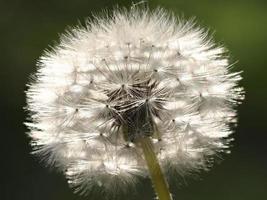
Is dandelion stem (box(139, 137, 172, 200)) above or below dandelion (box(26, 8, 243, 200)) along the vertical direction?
below

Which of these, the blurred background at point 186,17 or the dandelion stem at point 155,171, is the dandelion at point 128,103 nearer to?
the dandelion stem at point 155,171

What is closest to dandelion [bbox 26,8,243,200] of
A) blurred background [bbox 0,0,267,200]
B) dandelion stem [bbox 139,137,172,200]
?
dandelion stem [bbox 139,137,172,200]

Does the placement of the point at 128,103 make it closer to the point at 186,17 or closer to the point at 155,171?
the point at 155,171

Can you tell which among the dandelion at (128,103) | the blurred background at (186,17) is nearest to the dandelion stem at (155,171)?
the dandelion at (128,103)

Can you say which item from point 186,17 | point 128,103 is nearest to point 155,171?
point 128,103

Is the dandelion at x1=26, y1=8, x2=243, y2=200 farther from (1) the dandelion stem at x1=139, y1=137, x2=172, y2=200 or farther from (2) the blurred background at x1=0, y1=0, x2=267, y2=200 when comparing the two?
(2) the blurred background at x1=0, y1=0, x2=267, y2=200

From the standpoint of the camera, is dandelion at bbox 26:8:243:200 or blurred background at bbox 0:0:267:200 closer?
dandelion at bbox 26:8:243:200
